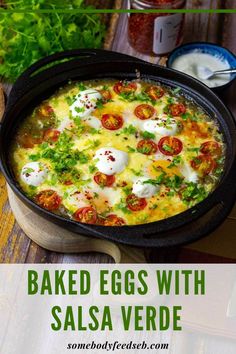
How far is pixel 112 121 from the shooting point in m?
2.89

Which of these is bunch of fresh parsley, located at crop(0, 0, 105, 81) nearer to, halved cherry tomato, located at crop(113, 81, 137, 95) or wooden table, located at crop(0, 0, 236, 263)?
wooden table, located at crop(0, 0, 236, 263)

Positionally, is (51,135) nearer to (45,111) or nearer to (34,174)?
(45,111)

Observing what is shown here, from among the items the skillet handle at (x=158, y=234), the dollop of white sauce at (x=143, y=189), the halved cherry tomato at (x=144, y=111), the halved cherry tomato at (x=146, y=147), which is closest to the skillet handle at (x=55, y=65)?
the halved cherry tomato at (x=144, y=111)

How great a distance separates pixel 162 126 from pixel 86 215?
1.93 feet

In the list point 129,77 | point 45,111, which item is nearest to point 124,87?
point 129,77

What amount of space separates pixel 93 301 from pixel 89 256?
22cm

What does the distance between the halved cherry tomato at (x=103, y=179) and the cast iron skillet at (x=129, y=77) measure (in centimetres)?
36

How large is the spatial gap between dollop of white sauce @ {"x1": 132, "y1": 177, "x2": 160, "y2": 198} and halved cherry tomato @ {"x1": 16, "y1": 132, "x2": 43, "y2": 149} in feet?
1.73

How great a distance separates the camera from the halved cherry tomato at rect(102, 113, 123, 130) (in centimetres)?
288

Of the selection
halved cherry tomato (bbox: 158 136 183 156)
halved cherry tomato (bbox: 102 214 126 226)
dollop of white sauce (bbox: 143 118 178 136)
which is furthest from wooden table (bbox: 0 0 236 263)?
dollop of white sauce (bbox: 143 118 178 136)

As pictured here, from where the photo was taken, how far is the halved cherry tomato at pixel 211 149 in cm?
280

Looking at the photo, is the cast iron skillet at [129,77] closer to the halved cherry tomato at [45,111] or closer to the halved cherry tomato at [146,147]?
the halved cherry tomato at [45,111]

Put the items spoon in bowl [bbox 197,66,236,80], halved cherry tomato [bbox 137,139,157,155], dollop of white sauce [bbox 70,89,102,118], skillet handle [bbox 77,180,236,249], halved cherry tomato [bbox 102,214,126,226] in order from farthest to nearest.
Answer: spoon in bowl [bbox 197,66,236,80], dollop of white sauce [bbox 70,89,102,118], halved cherry tomato [bbox 137,139,157,155], halved cherry tomato [bbox 102,214,126,226], skillet handle [bbox 77,180,236,249]


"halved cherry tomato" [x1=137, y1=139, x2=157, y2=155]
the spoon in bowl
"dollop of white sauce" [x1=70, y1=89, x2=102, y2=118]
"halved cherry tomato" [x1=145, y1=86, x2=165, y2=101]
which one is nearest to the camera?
"halved cherry tomato" [x1=137, y1=139, x2=157, y2=155]
